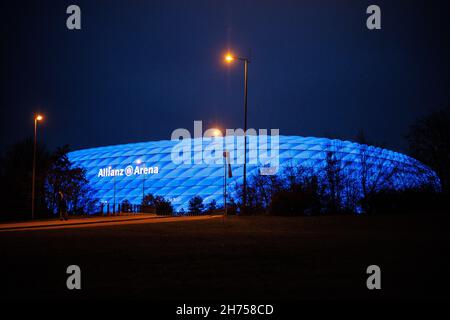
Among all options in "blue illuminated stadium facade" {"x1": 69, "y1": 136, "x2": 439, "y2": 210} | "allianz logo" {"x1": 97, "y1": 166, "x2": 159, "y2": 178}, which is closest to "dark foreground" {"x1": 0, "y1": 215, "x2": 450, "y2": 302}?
"blue illuminated stadium facade" {"x1": 69, "y1": 136, "x2": 439, "y2": 210}

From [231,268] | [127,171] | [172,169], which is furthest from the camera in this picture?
[127,171]

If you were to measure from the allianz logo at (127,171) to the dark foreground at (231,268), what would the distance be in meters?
50.4

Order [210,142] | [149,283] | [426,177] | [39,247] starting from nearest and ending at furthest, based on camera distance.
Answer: [149,283] < [39,247] < [426,177] < [210,142]

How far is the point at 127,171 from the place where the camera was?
65.9 metres

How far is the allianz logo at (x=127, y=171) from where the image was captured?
63.3m

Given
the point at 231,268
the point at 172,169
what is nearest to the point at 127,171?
the point at 172,169

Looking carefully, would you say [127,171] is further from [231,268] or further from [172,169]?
[231,268]

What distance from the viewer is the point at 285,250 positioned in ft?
34.6

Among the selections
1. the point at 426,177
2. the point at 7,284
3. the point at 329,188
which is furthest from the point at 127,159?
the point at 7,284

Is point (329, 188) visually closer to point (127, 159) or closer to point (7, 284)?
point (7, 284)

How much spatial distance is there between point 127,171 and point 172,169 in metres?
7.92
